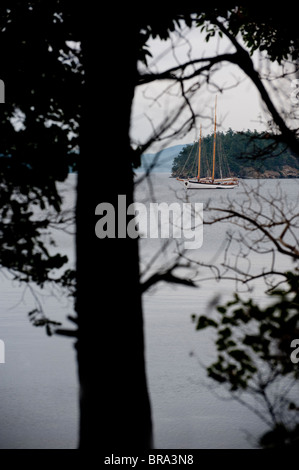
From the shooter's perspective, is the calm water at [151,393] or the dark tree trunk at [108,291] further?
the calm water at [151,393]

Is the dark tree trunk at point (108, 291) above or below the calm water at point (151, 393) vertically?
above

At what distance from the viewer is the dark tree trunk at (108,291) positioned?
3535mm

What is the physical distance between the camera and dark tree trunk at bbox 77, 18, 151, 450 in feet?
11.6

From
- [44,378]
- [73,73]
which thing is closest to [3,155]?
[73,73]

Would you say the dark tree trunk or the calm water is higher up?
the dark tree trunk

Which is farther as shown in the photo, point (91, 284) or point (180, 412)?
point (180, 412)

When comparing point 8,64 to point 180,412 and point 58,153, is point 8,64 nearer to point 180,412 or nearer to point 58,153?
point 58,153

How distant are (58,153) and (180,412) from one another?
53.0 feet

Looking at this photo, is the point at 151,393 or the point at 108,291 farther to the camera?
the point at 151,393

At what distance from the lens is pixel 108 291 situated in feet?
11.6

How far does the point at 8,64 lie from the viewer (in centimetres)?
517

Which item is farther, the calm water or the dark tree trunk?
the calm water

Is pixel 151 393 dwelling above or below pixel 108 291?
below
